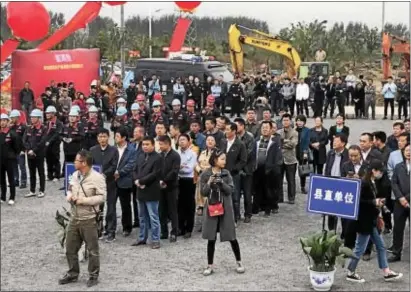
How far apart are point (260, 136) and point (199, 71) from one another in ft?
45.6

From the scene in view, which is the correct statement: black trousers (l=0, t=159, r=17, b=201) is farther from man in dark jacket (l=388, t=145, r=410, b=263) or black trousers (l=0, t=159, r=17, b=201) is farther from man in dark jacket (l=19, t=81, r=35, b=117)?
man in dark jacket (l=19, t=81, r=35, b=117)

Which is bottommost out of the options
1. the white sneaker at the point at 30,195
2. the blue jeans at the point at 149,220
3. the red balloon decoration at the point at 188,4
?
the white sneaker at the point at 30,195

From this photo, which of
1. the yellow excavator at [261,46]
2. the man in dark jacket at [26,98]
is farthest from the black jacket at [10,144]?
the yellow excavator at [261,46]

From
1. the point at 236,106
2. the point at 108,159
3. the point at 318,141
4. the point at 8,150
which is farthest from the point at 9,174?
the point at 236,106

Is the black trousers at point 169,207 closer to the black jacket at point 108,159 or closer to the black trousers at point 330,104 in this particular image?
the black jacket at point 108,159

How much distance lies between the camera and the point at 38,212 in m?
10.0

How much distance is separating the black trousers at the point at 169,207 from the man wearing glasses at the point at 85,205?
5.92ft

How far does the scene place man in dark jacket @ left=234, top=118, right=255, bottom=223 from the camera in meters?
9.32

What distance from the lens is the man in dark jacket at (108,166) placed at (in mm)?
8383

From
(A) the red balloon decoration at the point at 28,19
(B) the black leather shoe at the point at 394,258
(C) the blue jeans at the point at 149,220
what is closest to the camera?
(B) the black leather shoe at the point at 394,258

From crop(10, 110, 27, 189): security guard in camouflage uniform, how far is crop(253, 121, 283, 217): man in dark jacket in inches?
155

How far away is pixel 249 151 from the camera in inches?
367

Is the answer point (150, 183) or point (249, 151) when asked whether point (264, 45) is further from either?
point (150, 183)

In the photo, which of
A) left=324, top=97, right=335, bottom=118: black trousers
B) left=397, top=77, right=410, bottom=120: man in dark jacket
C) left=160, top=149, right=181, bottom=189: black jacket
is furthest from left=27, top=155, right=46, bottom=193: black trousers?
left=397, top=77, right=410, bottom=120: man in dark jacket
